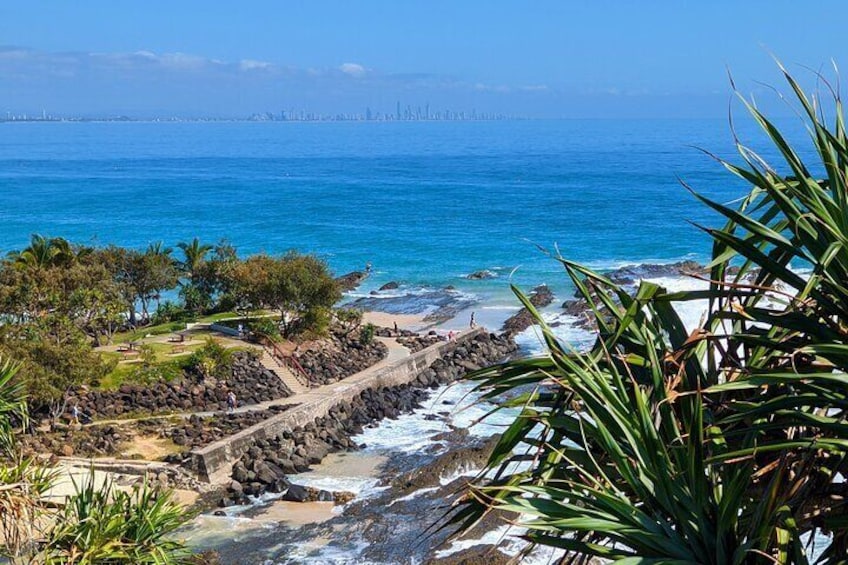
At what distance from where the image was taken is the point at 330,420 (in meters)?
31.6

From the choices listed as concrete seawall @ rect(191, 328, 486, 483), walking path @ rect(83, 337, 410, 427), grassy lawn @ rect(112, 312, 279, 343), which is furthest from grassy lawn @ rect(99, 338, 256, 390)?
concrete seawall @ rect(191, 328, 486, 483)

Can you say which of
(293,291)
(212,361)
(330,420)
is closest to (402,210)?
(293,291)

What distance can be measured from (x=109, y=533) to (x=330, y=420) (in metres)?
19.8

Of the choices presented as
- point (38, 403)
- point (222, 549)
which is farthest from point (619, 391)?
point (38, 403)

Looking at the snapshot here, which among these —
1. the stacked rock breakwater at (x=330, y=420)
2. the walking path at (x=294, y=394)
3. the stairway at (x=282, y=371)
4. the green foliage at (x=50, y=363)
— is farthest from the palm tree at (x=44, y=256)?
the stacked rock breakwater at (x=330, y=420)

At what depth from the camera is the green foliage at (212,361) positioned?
109ft

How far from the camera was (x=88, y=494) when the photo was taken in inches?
484

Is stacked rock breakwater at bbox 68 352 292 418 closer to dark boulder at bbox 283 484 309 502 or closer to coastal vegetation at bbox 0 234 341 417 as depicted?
coastal vegetation at bbox 0 234 341 417

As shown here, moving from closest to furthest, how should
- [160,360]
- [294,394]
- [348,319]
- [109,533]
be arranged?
[109,533], [294,394], [160,360], [348,319]

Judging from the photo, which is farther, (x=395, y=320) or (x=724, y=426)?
(x=395, y=320)

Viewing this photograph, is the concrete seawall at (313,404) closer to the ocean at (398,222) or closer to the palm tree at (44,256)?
the ocean at (398,222)

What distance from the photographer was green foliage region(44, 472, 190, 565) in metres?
11.4

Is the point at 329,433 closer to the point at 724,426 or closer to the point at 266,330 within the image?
the point at 266,330

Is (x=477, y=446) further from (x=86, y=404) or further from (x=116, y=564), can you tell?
(x=116, y=564)
